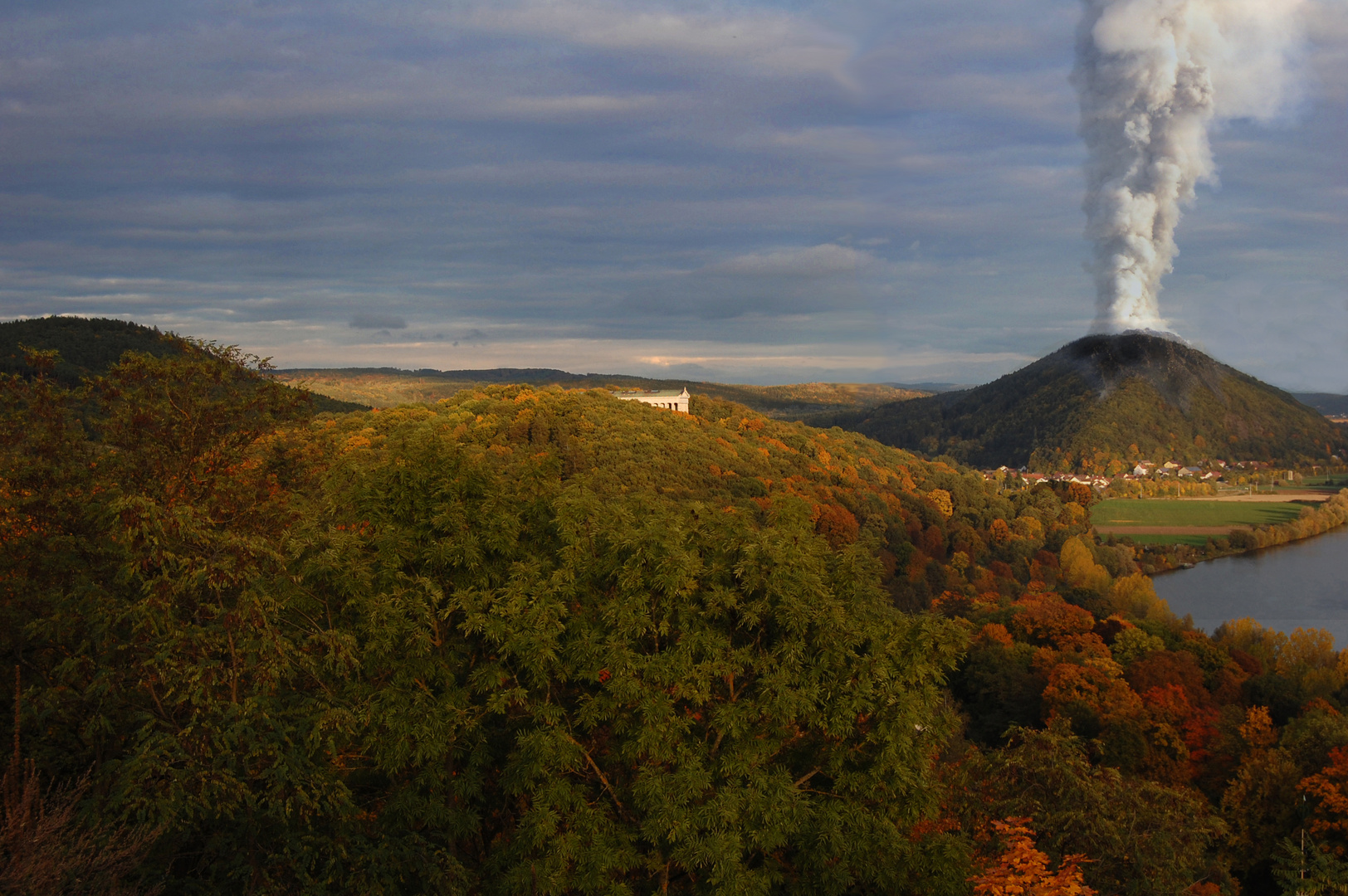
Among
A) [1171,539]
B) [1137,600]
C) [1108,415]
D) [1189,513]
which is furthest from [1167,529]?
[1108,415]

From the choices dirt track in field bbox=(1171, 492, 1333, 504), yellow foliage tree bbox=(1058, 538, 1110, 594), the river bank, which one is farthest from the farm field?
yellow foliage tree bbox=(1058, 538, 1110, 594)

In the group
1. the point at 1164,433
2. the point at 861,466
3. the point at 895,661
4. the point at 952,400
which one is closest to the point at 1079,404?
the point at 1164,433

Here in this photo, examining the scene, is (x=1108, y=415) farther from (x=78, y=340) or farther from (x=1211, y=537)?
(x=78, y=340)

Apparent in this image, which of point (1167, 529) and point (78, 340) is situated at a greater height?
point (78, 340)

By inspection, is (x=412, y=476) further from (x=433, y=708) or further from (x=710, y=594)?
(x=710, y=594)

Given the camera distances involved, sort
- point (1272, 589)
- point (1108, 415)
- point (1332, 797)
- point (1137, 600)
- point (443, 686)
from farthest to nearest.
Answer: point (1108, 415) < point (1272, 589) < point (1137, 600) < point (1332, 797) < point (443, 686)

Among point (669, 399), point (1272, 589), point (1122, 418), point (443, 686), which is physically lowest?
point (1272, 589)

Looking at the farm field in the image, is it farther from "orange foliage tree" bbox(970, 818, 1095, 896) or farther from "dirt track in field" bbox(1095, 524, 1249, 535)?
"orange foliage tree" bbox(970, 818, 1095, 896)
